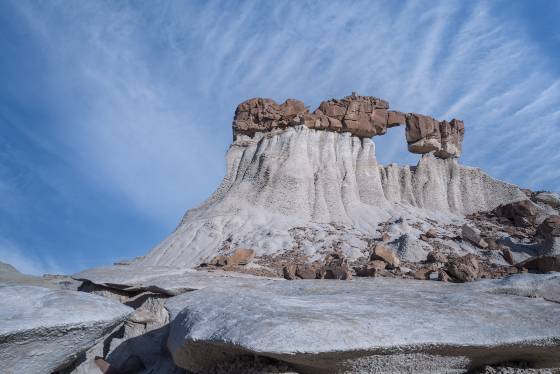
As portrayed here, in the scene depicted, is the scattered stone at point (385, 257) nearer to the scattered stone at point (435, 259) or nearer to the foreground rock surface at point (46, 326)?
the scattered stone at point (435, 259)

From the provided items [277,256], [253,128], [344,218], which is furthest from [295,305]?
[253,128]

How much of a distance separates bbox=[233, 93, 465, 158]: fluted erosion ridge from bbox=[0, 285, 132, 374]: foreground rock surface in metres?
25.0

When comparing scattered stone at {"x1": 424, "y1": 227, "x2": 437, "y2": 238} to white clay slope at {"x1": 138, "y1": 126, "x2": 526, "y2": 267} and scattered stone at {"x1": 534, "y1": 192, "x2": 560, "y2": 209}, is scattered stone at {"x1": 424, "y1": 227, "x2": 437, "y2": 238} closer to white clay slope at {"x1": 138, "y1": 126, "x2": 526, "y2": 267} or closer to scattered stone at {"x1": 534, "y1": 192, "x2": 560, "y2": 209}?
white clay slope at {"x1": 138, "y1": 126, "x2": 526, "y2": 267}

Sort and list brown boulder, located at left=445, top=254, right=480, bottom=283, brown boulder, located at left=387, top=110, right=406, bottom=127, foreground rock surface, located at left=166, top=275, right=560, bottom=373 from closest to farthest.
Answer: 1. foreground rock surface, located at left=166, top=275, right=560, bottom=373
2. brown boulder, located at left=445, top=254, right=480, bottom=283
3. brown boulder, located at left=387, top=110, right=406, bottom=127

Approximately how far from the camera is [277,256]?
59.7ft

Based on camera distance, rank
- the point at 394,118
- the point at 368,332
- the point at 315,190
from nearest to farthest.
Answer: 1. the point at 368,332
2. the point at 315,190
3. the point at 394,118

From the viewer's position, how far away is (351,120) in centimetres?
2984

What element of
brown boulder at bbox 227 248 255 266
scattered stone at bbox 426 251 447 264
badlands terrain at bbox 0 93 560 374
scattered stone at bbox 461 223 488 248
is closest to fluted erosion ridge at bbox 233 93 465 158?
badlands terrain at bbox 0 93 560 374

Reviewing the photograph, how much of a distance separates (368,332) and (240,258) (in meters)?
12.8

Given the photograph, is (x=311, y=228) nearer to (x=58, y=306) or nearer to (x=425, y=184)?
(x=425, y=184)

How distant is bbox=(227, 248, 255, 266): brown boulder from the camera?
15883mm

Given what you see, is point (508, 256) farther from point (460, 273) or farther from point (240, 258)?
point (240, 258)

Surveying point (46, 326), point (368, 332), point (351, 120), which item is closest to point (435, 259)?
point (368, 332)

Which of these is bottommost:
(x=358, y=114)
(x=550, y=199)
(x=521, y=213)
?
(x=521, y=213)
